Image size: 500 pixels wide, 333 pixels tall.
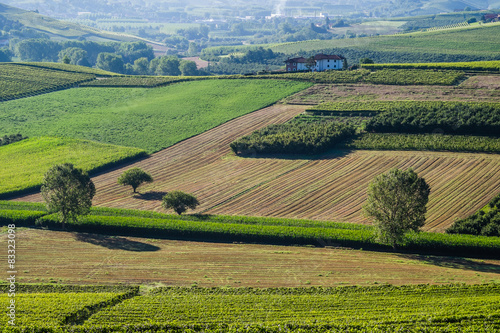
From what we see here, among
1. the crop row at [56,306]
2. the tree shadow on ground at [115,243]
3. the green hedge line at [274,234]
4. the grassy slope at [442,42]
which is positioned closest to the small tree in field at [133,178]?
the green hedge line at [274,234]

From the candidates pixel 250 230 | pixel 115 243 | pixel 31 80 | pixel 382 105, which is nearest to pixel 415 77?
pixel 382 105

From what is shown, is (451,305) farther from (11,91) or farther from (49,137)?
(11,91)

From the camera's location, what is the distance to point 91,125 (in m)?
98.5

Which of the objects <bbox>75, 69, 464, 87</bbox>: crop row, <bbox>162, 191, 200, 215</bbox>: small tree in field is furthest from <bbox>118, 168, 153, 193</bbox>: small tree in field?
<bbox>75, 69, 464, 87</bbox>: crop row

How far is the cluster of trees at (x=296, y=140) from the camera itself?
78.6 meters

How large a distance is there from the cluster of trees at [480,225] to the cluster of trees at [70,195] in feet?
98.9

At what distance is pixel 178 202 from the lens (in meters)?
59.8

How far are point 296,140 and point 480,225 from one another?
33.3 metres

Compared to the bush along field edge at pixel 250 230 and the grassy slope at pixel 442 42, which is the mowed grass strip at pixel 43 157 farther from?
the grassy slope at pixel 442 42

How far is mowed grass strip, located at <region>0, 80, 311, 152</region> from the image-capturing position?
94.3 metres

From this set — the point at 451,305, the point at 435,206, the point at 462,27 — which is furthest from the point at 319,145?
the point at 462,27

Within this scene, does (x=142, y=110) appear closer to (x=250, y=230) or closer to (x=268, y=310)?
(x=250, y=230)

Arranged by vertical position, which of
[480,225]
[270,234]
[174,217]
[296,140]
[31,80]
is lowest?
[270,234]

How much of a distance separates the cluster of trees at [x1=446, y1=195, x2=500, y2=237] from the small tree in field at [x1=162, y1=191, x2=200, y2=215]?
95.5ft
